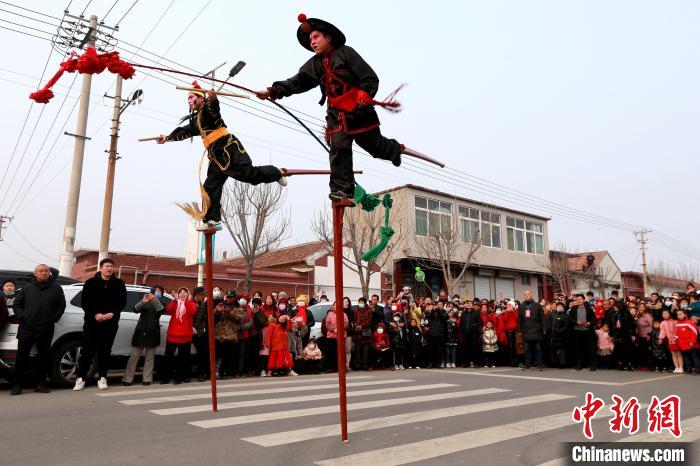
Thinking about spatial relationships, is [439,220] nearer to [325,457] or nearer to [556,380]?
[556,380]

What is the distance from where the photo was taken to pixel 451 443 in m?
4.59

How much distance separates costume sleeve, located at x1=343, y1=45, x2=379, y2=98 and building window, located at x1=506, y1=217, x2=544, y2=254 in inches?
1359

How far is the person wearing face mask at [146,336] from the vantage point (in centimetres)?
998

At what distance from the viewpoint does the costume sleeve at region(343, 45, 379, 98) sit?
4891mm

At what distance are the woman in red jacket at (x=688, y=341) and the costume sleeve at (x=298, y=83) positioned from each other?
11666 mm

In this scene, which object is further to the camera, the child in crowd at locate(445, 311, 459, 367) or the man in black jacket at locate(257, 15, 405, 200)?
the child in crowd at locate(445, 311, 459, 367)

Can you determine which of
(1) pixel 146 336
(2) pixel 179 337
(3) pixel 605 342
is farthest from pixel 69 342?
(3) pixel 605 342

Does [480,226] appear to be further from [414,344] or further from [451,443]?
[451,443]

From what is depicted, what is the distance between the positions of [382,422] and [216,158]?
318cm

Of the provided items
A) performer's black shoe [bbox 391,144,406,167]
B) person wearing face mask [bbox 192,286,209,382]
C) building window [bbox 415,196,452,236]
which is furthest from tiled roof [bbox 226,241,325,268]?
performer's black shoe [bbox 391,144,406,167]

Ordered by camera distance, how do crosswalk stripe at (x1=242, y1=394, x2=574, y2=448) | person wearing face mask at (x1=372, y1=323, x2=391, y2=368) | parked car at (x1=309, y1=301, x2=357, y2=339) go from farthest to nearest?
1. parked car at (x1=309, y1=301, x2=357, y2=339)
2. person wearing face mask at (x1=372, y1=323, x2=391, y2=368)
3. crosswalk stripe at (x1=242, y1=394, x2=574, y2=448)

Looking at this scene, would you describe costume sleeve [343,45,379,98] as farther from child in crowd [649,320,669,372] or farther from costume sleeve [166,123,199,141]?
child in crowd [649,320,669,372]

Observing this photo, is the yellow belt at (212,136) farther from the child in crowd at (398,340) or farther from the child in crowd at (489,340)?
the child in crowd at (489,340)

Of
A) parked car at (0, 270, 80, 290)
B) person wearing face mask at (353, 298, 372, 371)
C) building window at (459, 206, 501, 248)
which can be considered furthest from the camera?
building window at (459, 206, 501, 248)
